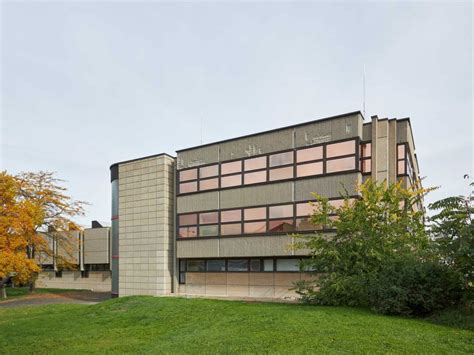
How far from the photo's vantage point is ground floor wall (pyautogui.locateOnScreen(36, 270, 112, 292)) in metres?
32.2

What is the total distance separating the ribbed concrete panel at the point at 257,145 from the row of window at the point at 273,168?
0.33 m

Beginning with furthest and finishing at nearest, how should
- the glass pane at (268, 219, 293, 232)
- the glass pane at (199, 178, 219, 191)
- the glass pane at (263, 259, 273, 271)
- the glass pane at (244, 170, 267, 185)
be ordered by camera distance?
A: 1. the glass pane at (199, 178, 219, 191)
2. the glass pane at (244, 170, 267, 185)
3. the glass pane at (263, 259, 273, 271)
4. the glass pane at (268, 219, 293, 232)

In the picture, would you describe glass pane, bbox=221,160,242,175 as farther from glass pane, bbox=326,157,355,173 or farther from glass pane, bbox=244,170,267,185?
glass pane, bbox=326,157,355,173

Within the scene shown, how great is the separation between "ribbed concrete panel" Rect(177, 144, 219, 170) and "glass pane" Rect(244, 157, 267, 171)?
203cm

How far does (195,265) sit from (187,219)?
2.80 metres

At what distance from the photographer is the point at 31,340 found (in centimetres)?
1075

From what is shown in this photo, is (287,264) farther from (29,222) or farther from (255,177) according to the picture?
(29,222)

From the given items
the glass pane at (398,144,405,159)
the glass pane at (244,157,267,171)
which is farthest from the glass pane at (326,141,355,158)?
the glass pane at (244,157,267,171)

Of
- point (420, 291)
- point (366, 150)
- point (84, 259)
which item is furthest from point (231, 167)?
point (84, 259)

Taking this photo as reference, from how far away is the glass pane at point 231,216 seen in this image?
2073 centimetres

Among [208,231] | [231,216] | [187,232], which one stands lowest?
[187,232]

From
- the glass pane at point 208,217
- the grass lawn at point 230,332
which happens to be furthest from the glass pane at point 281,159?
the grass lawn at point 230,332

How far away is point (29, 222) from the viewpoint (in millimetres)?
25281

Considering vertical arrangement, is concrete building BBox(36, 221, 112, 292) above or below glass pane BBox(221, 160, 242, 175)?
below
